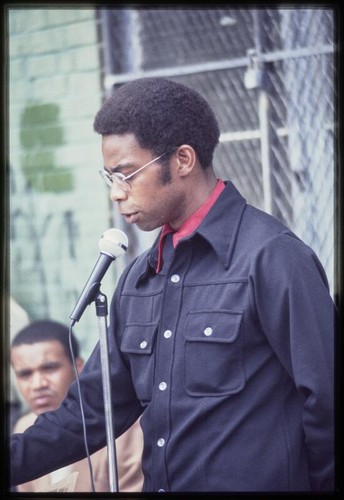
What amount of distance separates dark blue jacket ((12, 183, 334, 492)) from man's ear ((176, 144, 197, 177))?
16 centimetres

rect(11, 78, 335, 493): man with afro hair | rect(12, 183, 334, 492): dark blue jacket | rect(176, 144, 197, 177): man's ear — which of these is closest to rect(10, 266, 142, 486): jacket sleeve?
rect(11, 78, 335, 493): man with afro hair

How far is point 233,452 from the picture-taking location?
2.81 m

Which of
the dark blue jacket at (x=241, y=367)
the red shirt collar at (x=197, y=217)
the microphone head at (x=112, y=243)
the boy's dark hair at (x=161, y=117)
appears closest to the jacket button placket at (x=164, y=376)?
the dark blue jacket at (x=241, y=367)

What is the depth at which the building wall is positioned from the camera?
18.2 ft

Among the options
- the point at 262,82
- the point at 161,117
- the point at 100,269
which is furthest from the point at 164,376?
the point at 262,82

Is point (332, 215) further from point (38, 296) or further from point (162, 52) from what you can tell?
point (38, 296)

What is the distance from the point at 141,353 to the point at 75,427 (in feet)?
1.36

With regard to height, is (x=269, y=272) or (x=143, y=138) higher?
(x=143, y=138)

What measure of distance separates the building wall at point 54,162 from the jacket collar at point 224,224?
97.7 inches

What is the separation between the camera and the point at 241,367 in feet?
9.22

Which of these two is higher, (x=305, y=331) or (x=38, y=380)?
(x=305, y=331)

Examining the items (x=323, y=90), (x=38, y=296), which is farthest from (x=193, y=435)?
(x=38, y=296)

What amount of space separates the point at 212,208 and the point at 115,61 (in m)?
2.71

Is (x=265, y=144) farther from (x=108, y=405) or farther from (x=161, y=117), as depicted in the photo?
(x=108, y=405)
